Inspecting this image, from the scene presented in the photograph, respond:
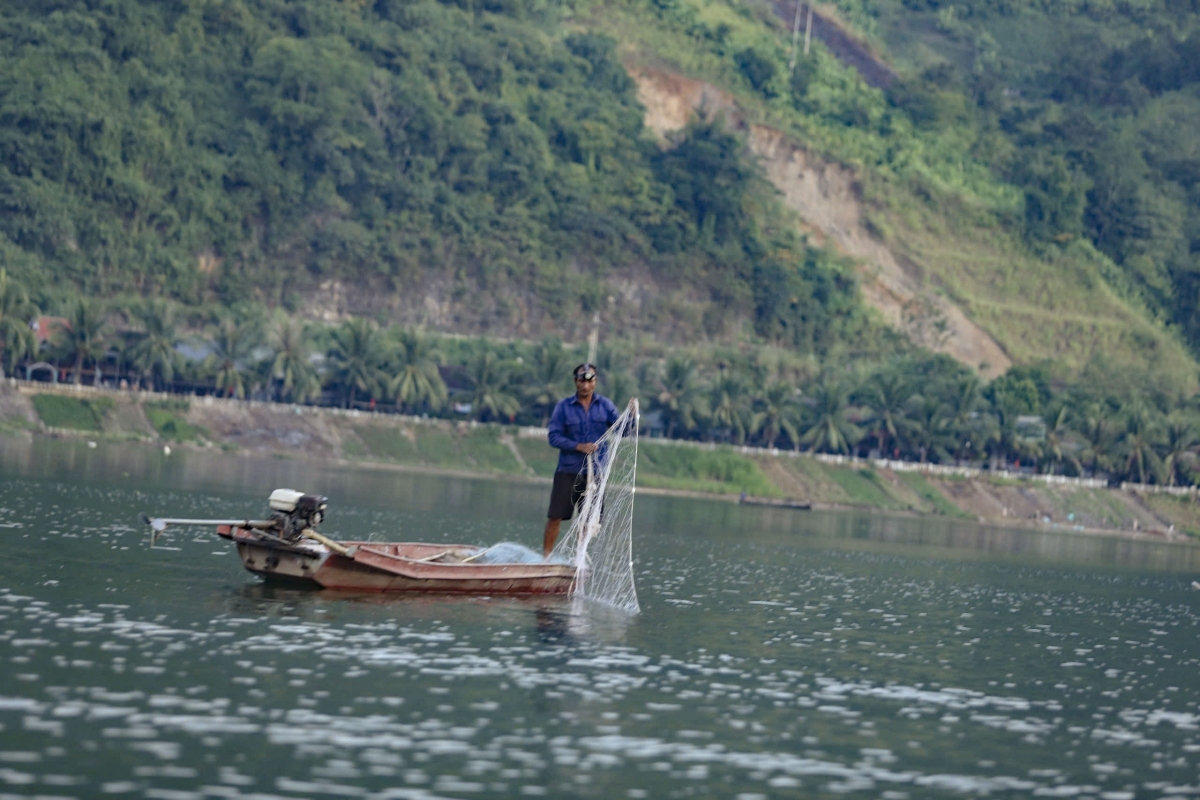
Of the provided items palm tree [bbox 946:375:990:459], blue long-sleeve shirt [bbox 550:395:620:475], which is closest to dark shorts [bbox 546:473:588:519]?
blue long-sleeve shirt [bbox 550:395:620:475]

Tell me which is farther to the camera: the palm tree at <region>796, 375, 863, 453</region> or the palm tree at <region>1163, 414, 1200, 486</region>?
the palm tree at <region>1163, 414, 1200, 486</region>

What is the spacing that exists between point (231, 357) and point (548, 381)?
2205 centimetres

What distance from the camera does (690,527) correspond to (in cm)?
6188

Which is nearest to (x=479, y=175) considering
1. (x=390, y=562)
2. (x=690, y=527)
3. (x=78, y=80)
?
(x=78, y=80)

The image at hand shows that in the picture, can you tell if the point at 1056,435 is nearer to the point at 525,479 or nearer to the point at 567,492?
the point at 525,479

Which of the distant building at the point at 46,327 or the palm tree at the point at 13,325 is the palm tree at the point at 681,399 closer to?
the distant building at the point at 46,327

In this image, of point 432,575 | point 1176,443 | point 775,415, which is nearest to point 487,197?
point 775,415

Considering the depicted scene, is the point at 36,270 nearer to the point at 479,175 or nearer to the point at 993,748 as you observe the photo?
the point at 479,175

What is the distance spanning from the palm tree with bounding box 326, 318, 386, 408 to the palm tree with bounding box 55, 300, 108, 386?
16.2 m

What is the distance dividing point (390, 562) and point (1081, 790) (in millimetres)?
12897

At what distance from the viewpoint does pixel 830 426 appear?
12094cm

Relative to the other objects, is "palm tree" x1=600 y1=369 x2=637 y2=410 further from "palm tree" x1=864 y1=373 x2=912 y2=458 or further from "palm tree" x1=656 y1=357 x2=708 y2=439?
"palm tree" x1=864 y1=373 x2=912 y2=458

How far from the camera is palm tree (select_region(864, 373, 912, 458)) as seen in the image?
4852 inches

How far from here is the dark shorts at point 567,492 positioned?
2839 cm
